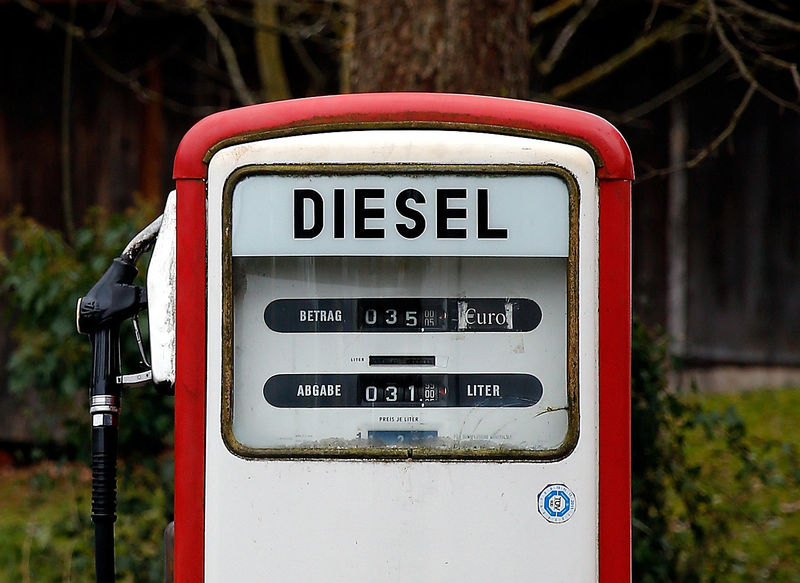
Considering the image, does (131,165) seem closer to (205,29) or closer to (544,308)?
(205,29)

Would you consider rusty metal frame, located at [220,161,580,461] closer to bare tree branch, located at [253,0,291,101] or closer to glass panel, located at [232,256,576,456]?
glass panel, located at [232,256,576,456]

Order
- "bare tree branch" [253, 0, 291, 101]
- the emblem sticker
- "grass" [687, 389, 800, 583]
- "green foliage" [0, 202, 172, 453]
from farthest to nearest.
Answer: "bare tree branch" [253, 0, 291, 101]
"grass" [687, 389, 800, 583]
"green foliage" [0, 202, 172, 453]
the emblem sticker

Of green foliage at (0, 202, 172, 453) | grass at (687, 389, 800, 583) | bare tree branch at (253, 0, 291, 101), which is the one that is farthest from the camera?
bare tree branch at (253, 0, 291, 101)

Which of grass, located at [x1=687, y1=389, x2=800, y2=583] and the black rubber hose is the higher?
the black rubber hose

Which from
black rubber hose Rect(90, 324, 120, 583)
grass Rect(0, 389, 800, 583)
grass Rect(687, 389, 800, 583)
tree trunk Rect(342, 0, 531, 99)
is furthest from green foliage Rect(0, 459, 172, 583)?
grass Rect(687, 389, 800, 583)

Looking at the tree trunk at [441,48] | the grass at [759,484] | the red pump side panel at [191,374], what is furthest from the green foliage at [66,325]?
the grass at [759,484]

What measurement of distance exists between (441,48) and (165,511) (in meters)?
1.98

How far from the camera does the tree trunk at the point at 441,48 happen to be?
3.62 m

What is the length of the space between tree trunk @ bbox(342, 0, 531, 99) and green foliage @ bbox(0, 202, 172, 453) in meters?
1.14

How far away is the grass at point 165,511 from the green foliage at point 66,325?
7.3 inches

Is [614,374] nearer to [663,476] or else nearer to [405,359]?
[405,359]

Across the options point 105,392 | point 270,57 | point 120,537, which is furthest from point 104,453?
point 270,57

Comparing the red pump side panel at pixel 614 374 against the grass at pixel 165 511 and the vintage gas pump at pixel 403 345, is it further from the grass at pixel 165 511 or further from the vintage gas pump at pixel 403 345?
the grass at pixel 165 511

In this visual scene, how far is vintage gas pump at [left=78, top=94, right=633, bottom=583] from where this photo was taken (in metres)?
2.24
